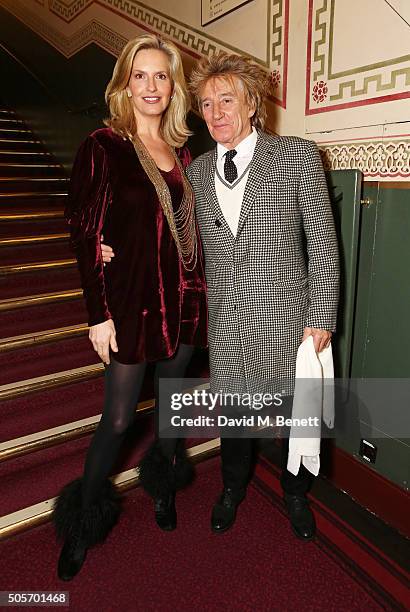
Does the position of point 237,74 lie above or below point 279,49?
below

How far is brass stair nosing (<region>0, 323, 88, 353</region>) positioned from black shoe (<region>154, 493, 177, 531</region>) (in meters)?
1.07

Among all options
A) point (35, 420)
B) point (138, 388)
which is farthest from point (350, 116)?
point (35, 420)

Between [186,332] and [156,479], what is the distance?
1.97 ft

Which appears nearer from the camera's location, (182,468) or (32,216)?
(182,468)

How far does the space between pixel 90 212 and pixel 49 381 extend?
114 centimetres

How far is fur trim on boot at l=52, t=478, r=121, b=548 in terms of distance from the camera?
1598 mm

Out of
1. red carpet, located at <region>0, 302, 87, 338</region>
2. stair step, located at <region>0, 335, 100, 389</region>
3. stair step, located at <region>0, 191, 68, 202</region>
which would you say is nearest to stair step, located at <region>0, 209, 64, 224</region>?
stair step, located at <region>0, 191, 68, 202</region>

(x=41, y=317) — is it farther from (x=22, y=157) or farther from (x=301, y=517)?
(x=22, y=157)

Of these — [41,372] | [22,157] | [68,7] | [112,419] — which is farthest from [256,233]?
[68,7]

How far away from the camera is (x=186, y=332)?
1.67m

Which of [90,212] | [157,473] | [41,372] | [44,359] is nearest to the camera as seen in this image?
[90,212]

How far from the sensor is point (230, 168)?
5.08 feet

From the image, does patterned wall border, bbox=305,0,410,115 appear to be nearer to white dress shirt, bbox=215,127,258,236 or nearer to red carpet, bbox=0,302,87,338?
white dress shirt, bbox=215,127,258,236

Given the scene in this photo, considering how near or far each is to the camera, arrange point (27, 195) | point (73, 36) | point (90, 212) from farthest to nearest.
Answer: point (73, 36) → point (27, 195) → point (90, 212)
